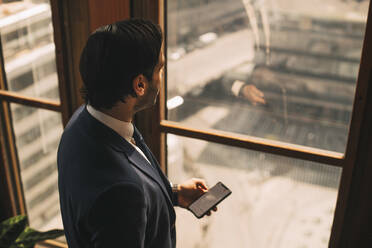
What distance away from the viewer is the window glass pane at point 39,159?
1801mm

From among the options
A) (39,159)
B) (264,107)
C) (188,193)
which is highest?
(264,107)

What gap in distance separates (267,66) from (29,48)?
3.11 feet

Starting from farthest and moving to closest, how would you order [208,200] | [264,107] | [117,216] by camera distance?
[264,107], [208,200], [117,216]

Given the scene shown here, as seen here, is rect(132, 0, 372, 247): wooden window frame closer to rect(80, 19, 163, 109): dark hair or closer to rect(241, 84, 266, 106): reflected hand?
rect(241, 84, 266, 106): reflected hand

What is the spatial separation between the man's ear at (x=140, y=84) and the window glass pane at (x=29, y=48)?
0.76 metres

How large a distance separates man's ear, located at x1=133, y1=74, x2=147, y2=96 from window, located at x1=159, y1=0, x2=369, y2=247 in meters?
0.46

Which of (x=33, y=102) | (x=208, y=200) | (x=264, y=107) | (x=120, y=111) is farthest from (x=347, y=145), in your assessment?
(x=33, y=102)

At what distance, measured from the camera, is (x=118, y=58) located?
3.12ft

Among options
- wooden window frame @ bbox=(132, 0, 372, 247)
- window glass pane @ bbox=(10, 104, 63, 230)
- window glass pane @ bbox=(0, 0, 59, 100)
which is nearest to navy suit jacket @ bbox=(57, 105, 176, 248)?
wooden window frame @ bbox=(132, 0, 372, 247)

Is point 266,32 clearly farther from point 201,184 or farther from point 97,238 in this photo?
point 97,238

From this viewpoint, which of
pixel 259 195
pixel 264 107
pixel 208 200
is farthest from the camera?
pixel 259 195

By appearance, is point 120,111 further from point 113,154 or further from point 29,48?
point 29,48

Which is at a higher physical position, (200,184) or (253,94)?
(253,94)

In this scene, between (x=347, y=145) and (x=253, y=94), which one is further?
(x=253, y=94)
